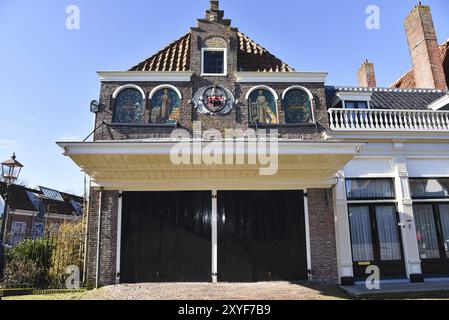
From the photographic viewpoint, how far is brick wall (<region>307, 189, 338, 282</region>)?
10281mm

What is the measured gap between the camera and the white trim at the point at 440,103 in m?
12.5

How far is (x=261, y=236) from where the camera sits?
1049 centimetres

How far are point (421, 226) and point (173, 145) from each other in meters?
9.33

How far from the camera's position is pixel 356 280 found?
10.3 m

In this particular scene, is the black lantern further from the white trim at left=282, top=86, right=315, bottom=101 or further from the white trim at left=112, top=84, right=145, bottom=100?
the white trim at left=282, top=86, right=315, bottom=101

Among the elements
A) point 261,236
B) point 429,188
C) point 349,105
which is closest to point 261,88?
point 349,105

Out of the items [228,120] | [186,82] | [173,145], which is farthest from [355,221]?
[186,82]

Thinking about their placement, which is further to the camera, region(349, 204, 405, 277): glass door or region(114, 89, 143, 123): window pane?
region(114, 89, 143, 123): window pane

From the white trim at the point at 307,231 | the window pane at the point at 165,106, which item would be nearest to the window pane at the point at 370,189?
the white trim at the point at 307,231

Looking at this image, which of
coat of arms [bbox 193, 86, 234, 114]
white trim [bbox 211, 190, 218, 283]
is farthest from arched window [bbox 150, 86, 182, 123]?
white trim [bbox 211, 190, 218, 283]

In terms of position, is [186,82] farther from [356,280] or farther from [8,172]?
[356,280]

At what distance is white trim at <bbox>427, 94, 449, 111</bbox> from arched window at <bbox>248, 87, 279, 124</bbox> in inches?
277

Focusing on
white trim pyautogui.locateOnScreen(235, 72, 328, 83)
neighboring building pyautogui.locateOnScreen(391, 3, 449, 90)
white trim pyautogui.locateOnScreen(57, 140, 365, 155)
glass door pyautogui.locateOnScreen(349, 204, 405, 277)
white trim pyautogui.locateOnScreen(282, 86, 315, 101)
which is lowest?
glass door pyautogui.locateOnScreen(349, 204, 405, 277)
